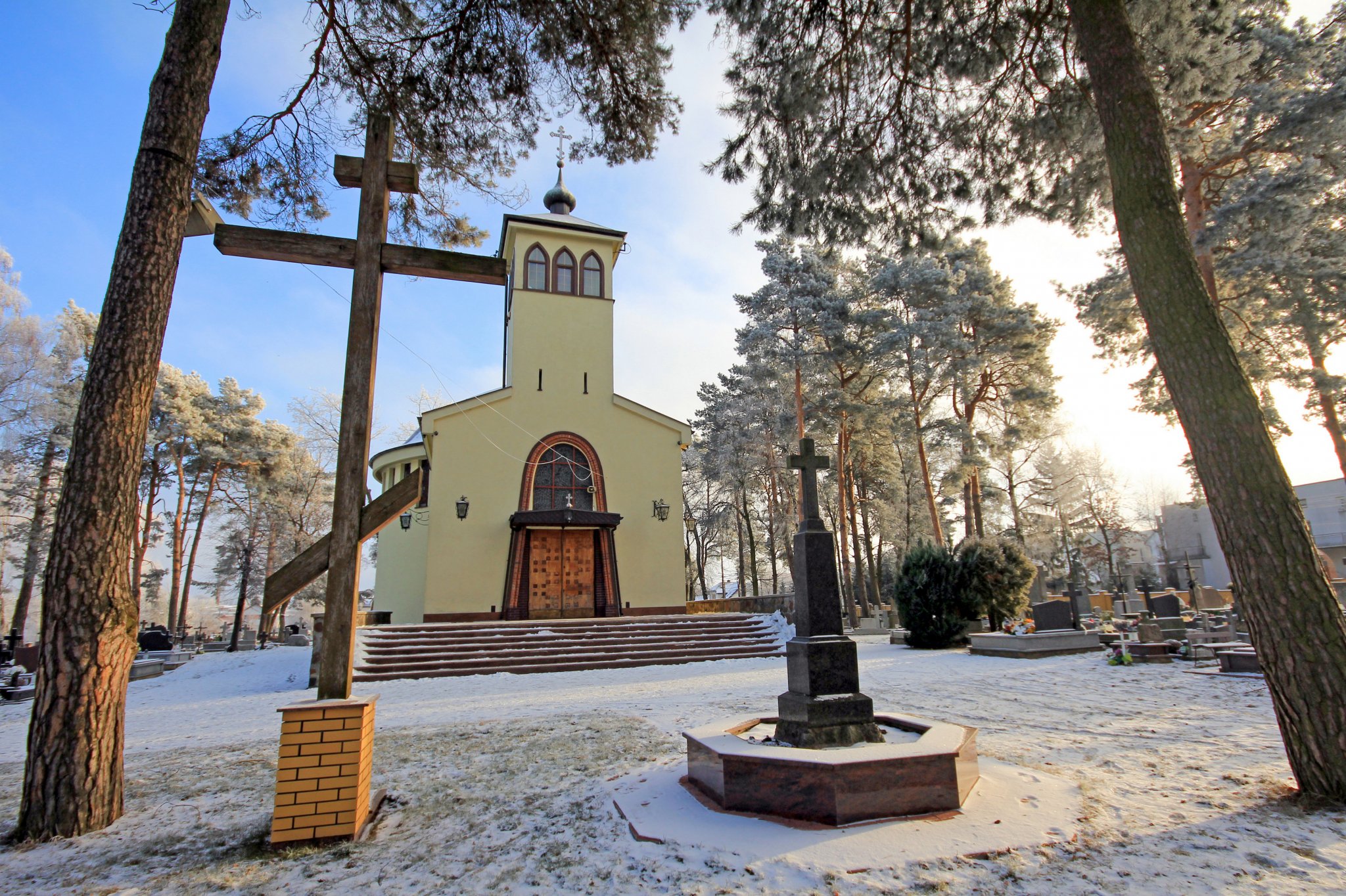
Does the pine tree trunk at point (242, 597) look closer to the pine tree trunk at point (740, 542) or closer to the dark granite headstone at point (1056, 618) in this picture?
the pine tree trunk at point (740, 542)

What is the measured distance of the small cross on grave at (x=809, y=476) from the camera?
488 centimetres

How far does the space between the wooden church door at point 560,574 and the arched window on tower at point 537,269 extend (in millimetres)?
7241

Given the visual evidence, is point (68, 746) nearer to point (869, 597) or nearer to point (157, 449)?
point (157, 449)

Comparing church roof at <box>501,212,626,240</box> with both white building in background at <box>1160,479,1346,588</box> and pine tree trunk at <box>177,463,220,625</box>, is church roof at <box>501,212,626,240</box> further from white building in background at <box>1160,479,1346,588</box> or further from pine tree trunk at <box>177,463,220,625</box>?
white building in background at <box>1160,479,1346,588</box>

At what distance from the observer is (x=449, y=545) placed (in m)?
15.5

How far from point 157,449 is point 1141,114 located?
95.0 ft

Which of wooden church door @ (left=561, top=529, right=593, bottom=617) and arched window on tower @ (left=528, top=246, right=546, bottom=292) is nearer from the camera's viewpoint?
wooden church door @ (left=561, top=529, right=593, bottom=617)

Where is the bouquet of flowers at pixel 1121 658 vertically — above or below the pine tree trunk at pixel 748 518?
below

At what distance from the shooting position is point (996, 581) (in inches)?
531

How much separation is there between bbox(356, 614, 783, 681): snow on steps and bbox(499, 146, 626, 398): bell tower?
6.80 m

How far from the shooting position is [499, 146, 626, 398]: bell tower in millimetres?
17797

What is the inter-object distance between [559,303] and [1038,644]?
564 inches

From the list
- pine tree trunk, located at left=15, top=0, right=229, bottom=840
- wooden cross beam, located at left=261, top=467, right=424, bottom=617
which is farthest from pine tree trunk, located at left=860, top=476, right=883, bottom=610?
pine tree trunk, located at left=15, top=0, right=229, bottom=840

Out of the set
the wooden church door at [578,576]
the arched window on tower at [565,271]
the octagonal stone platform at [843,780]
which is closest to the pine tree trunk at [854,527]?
the wooden church door at [578,576]
